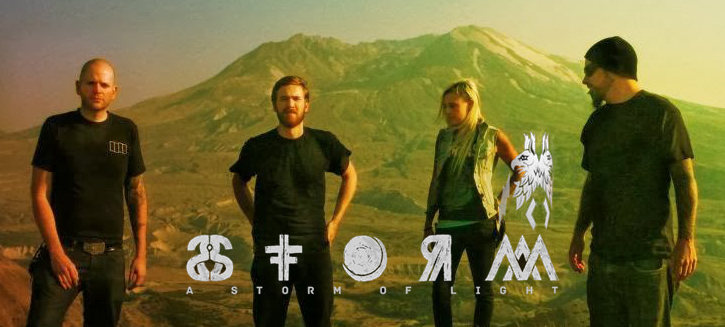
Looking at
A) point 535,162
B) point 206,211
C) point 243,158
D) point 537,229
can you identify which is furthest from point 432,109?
point 243,158

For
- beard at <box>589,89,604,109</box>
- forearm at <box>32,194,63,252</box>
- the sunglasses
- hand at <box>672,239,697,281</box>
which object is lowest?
hand at <box>672,239,697,281</box>

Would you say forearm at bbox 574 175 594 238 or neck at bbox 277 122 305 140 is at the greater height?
neck at bbox 277 122 305 140

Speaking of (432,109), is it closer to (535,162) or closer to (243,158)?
(535,162)

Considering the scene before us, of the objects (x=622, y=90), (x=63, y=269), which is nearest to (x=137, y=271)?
(x=63, y=269)

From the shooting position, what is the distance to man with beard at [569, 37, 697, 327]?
2.51 m

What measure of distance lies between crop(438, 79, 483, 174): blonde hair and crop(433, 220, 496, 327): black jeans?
271 millimetres

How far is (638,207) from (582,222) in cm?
25

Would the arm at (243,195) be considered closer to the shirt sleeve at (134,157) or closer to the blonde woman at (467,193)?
the shirt sleeve at (134,157)

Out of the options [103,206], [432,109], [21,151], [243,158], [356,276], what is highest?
[432,109]

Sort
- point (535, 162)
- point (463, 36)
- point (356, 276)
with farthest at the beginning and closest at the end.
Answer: point (463, 36) → point (356, 276) → point (535, 162)

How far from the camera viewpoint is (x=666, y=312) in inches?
101

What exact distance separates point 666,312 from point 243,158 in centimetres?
162

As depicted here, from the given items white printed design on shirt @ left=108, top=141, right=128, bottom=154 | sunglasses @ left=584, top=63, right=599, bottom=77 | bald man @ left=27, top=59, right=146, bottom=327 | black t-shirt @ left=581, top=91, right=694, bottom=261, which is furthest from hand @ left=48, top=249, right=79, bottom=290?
sunglasses @ left=584, top=63, right=599, bottom=77

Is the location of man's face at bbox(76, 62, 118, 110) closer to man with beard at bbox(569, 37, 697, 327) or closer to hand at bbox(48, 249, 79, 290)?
hand at bbox(48, 249, 79, 290)
